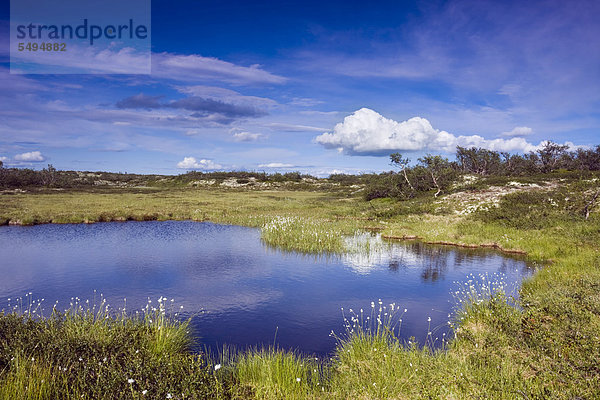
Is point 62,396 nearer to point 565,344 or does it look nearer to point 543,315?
point 565,344

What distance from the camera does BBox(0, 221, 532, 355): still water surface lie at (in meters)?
14.6

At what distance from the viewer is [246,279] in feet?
68.3

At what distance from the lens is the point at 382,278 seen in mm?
21469

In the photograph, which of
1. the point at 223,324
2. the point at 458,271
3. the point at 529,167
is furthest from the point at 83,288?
the point at 529,167

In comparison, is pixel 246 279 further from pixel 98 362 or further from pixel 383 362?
pixel 383 362

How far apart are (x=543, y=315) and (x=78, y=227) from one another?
42117 mm

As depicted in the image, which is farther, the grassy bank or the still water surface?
the still water surface

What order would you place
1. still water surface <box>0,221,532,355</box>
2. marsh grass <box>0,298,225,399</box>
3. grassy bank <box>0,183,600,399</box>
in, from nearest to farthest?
marsh grass <box>0,298,225,399</box> < grassy bank <box>0,183,600,399</box> < still water surface <box>0,221,532,355</box>

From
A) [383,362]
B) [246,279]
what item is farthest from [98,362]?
[246,279]

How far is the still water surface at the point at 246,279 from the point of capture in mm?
14633

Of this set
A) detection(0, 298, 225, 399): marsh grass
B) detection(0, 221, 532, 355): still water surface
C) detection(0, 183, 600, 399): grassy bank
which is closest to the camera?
detection(0, 298, 225, 399): marsh grass

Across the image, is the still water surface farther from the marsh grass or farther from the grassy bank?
the marsh grass

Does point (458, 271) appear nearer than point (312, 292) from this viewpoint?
No

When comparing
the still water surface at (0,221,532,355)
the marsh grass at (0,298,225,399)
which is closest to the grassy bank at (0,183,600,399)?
the marsh grass at (0,298,225,399)
